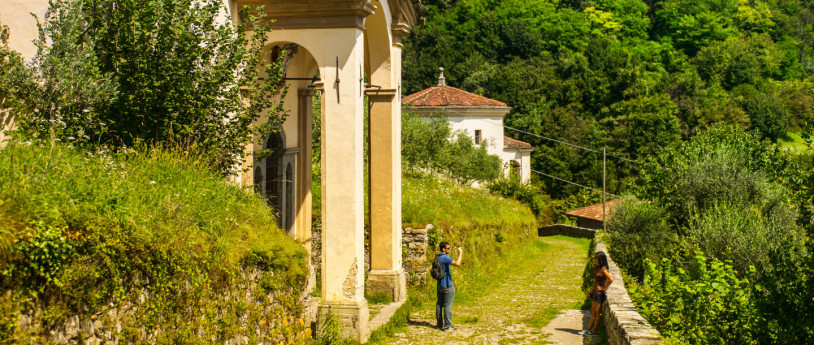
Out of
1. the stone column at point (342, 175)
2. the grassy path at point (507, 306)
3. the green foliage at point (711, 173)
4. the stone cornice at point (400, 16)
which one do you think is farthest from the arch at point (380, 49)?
the green foliage at point (711, 173)

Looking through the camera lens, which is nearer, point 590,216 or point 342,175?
point 342,175

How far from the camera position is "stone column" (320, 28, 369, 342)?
1047 centimetres

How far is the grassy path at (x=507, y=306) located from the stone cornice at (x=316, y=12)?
4.61m

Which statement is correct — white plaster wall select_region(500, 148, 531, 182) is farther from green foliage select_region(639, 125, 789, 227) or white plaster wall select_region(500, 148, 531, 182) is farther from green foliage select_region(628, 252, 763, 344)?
green foliage select_region(628, 252, 763, 344)

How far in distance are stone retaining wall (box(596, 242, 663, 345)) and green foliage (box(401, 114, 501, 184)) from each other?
50.4 feet

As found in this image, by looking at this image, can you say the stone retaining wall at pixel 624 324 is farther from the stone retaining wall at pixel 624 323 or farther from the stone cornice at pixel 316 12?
the stone cornice at pixel 316 12

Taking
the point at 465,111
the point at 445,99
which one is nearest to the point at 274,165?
the point at 445,99

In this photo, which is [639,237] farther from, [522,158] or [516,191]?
[522,158]

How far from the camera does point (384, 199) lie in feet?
43.4

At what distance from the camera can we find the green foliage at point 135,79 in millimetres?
6852

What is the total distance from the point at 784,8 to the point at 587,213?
66905mm

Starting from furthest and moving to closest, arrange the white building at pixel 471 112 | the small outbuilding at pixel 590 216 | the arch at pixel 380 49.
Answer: the small outbuilding at pixel 590 216
the white building at pixel 471 112
the arch at pixel 380 49

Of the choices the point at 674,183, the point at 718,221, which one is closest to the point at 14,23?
the point at 718,221

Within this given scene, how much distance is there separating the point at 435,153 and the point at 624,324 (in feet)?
77.9
